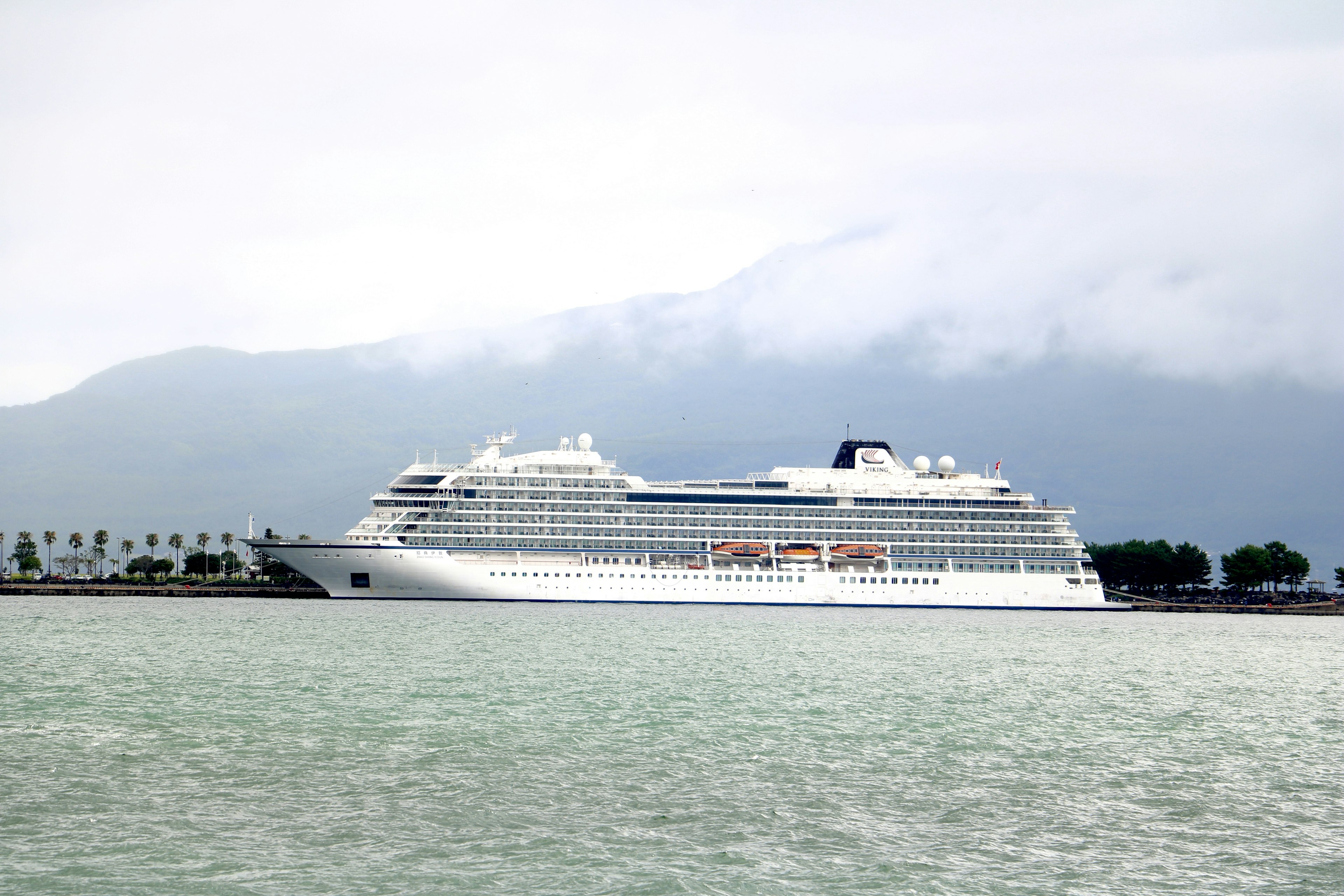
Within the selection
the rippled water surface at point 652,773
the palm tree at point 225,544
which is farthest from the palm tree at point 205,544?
the rippled water surface at point 652,773

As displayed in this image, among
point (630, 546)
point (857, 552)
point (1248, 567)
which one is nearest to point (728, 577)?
point (630, 546)

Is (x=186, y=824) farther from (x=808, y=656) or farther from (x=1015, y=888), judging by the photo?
(x=808, y=656)

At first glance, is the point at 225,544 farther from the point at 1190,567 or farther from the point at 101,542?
the point at 1190,567

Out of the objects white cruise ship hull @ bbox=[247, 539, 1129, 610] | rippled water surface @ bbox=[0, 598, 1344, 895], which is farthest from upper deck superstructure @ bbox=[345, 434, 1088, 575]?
rippled water surface @ bbox=[0, 598, 1344, 895]

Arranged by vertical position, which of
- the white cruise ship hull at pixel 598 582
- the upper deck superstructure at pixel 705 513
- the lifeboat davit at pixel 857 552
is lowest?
the white cruise ship hull at pixel 598 582

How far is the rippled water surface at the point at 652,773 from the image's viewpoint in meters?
15.7

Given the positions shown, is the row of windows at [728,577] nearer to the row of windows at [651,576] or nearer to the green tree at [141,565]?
the row of windows at [651,576]

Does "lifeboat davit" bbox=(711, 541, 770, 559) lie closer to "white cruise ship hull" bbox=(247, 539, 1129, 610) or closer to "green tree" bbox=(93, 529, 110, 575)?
"white cruise ship hull" bbox=(247, 539, 1129, 610)

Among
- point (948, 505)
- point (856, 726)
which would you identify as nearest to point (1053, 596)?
point (948, 505)

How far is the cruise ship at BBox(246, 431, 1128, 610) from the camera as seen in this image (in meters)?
82.6

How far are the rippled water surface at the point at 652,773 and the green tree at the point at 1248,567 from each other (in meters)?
94.9

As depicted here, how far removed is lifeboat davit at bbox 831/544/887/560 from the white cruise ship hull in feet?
3.33

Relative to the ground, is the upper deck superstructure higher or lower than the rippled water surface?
higher

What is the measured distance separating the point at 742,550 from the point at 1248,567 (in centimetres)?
7319
